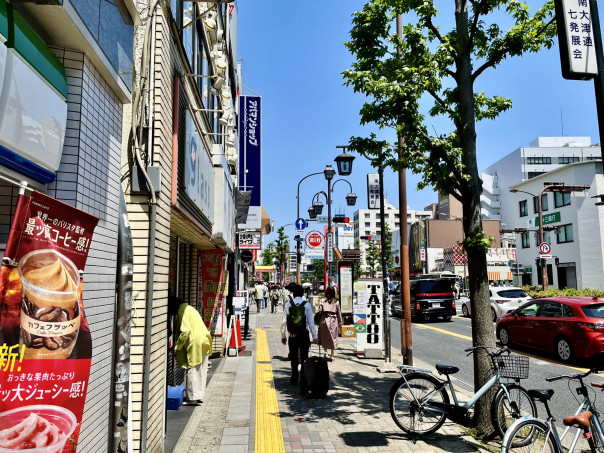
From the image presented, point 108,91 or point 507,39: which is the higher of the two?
point 507,39

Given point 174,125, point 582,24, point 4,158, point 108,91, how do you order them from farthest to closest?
point 174,125
point 582,24
point 108,91
point 4,158

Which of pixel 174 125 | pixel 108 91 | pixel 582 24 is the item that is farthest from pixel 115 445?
pixel 582 24

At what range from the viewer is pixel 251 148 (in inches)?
690

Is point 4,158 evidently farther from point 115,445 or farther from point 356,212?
point 356,212

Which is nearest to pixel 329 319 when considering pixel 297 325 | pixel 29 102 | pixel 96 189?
pixel 297 325

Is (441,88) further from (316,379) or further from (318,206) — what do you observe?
(318,206)

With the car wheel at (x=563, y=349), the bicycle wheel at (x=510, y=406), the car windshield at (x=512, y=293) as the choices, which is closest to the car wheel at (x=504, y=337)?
the car wheel at (x=563, y=349)

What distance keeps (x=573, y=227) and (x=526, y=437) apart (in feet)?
128

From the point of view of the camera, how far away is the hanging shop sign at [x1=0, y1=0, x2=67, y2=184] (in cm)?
232

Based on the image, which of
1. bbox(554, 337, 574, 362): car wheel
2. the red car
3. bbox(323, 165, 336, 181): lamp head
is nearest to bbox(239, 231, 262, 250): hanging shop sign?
bbox(323, 165, 336, 181): lamp head

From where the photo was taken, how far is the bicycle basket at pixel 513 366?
5.23 meters

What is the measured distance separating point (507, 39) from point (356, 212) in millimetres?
128523

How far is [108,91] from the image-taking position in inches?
156

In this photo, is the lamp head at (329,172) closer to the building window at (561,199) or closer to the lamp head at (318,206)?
the lamp head at (318,206)
